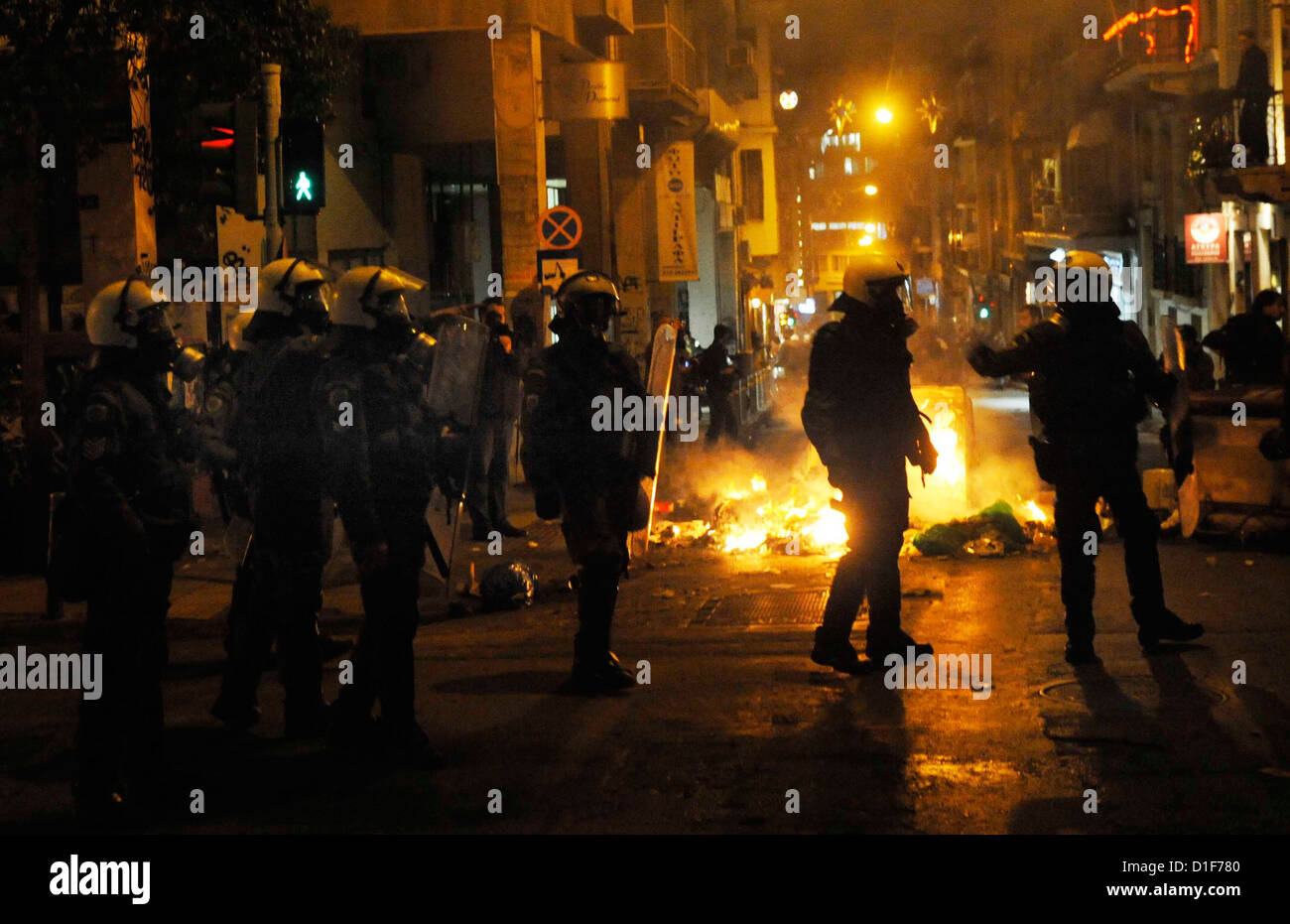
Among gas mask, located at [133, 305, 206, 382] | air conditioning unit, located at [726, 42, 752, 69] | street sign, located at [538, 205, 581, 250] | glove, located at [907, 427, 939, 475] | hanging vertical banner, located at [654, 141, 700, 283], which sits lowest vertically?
glove, located at [907, 427, 939, 475]

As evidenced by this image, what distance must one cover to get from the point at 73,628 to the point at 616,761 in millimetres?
5300

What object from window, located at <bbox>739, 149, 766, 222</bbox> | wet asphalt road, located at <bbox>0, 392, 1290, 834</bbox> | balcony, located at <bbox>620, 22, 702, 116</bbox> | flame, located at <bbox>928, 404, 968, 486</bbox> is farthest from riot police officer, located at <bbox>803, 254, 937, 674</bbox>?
window, located at <bbox>739, 149, 766, 222</bbox>

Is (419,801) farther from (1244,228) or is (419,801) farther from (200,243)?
(1244,228)

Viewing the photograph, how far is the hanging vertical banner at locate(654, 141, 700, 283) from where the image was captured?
3153cm

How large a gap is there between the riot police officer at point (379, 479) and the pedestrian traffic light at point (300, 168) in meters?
5.35

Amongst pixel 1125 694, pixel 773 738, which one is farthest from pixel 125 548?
pixel 1125 694

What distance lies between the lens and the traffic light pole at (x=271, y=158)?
1113cm

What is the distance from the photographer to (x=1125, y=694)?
6918 mm

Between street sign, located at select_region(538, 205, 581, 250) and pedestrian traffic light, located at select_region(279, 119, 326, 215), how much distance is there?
6.15 meters

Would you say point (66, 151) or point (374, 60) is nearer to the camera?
point (66, 151)

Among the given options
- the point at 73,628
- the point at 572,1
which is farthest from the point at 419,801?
the point at 572,1

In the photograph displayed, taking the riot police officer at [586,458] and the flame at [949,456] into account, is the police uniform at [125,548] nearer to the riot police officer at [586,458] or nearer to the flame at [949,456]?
the riot police officer at [586,458]

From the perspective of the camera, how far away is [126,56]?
12.7 metres

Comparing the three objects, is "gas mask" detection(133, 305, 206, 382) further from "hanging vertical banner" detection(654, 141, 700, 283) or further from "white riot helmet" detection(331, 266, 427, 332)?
"hanging vertical banner" detection(654, 141, 700, 283)
